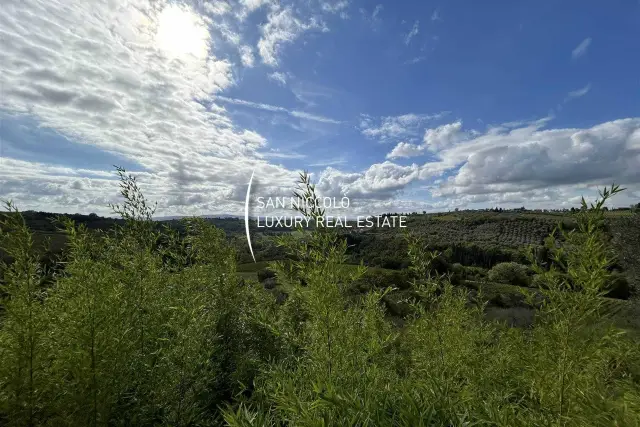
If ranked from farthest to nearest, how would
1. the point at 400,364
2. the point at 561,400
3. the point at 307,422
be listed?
the point at 400,364 < the point at 561,400 < the point at 307,422

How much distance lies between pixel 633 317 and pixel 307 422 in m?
25.4

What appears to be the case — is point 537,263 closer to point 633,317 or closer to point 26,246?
point 26,246

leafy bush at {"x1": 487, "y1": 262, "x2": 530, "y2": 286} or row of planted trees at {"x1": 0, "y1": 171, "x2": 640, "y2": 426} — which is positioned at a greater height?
row of planted trees at {"x1": 0, "y1": 171, "x2": 640, "y2": 426}

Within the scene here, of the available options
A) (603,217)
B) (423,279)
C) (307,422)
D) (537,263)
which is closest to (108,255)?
(307,422)

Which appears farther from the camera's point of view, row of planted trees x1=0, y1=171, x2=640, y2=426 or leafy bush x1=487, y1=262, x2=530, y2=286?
leafy bush x1=487, y1=262, x2=530, y2=286

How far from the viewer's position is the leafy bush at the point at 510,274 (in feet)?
133

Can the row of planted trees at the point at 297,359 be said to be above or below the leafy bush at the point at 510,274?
above

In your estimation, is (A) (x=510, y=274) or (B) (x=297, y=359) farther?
(A) (x=510, y=274)

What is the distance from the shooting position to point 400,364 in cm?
833

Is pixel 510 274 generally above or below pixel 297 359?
below

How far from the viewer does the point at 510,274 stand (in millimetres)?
41750

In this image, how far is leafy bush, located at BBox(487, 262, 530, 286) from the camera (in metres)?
40.6

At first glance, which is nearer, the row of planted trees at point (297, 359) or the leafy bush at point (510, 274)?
the row of planted trees at point (297, 359)

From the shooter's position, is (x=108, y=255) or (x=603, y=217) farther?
(x=108, y=255)
